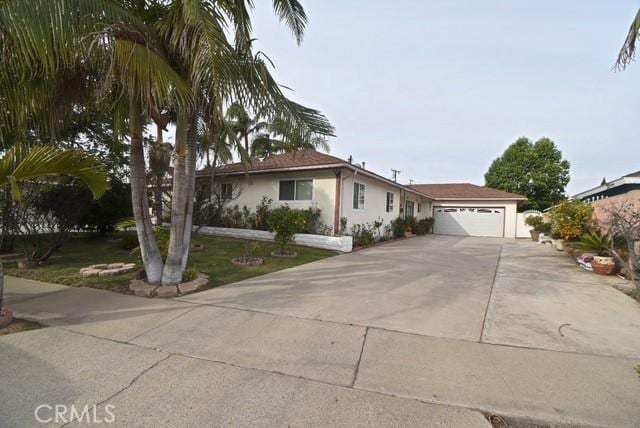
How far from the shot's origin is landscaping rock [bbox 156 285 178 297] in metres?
5.13

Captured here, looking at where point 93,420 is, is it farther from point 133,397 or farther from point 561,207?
point 561,207

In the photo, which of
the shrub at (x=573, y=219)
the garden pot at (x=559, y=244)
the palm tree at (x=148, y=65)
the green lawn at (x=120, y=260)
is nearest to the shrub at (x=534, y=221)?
the garden pot at (x=559, y=244)

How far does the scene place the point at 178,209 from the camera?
5.40 metres

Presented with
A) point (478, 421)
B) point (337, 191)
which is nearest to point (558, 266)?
point (337, 191)

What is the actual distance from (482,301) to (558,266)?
5824mm

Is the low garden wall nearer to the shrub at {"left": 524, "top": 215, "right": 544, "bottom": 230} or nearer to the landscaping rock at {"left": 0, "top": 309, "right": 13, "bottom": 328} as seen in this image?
→ the landscaping rock at {"left": 0, "top": 309, "right": 13, "bottom": 328}

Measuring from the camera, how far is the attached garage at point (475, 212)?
21672mm

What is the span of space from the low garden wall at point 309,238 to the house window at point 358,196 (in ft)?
7.90

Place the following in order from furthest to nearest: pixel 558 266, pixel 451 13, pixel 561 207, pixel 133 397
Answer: pixel 561 207 < pixel 558 266 < pixel 451 13 < pixel 133 397

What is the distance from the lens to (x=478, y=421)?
2223mm

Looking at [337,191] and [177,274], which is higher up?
[337,191]

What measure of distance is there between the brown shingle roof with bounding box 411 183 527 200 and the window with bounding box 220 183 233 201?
16.1m

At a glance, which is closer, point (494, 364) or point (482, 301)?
point (494, 364)

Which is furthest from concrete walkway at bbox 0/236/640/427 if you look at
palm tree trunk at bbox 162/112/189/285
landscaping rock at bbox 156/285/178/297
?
palm tree trunk at bbox 162/112/189/285
